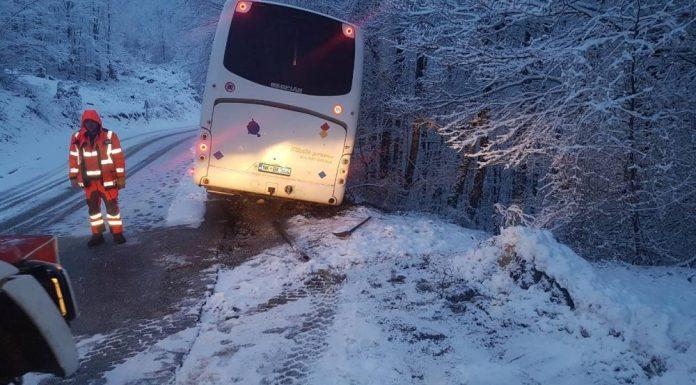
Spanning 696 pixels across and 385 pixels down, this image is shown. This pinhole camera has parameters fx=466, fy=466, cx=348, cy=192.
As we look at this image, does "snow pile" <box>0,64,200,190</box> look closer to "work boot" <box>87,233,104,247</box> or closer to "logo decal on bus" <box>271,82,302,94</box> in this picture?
"work boot" <box>87,233,104,247</box>

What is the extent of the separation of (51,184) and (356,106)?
8472mm

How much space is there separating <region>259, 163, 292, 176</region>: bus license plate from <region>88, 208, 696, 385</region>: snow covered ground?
7.77 ft

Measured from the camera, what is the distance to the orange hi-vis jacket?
6500 mm

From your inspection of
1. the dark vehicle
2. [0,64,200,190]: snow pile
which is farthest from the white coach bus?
[0,64,200,190]: snow pile

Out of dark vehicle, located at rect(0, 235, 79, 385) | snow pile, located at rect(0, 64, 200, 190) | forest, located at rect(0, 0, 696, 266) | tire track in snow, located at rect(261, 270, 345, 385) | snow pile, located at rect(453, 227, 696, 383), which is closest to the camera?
dark vehicle, located at rect(0, 235, 79, 385)

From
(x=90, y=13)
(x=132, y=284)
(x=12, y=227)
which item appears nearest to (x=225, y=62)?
(x=132, y=284)

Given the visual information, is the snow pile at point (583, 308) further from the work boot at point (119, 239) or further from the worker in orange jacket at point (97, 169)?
the worker in orange jacket at point (97, 169)

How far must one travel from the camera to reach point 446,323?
13.5 ft

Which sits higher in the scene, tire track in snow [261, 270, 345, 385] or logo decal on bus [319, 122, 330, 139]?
logo decal on bus [319, 122, 330, 139]

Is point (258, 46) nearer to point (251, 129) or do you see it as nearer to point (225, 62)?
point (225, 62)

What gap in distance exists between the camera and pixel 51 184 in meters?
11.6

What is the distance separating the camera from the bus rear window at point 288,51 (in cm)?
766

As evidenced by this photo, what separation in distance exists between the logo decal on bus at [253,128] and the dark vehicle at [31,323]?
17.5ft

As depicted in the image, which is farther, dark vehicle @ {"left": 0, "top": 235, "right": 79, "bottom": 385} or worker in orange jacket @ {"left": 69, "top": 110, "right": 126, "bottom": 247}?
worker in orange jacket @ {"left": 69, "top": 110, "right": 126, "bottom": 247}
